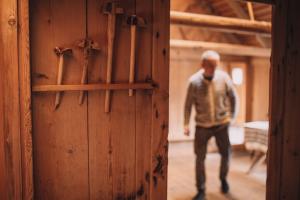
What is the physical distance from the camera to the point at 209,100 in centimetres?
288

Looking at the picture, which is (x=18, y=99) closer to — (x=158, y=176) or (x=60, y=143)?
(x=60, y=143)

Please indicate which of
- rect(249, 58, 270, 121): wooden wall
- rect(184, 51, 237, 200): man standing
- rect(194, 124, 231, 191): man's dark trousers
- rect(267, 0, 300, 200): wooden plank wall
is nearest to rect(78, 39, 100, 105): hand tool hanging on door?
rect(267, 0, 300, 200): wooden plank wall

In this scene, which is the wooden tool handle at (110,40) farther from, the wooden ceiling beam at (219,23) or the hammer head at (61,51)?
the wooden ceiling beam at (219,23)

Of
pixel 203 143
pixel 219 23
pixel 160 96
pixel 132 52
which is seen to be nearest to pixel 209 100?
pixel 203 143

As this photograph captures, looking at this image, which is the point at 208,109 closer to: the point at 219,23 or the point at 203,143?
the point at 203,143

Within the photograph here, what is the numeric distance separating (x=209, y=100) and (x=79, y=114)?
1.87 metres

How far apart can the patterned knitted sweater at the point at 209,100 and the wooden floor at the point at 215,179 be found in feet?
2.79

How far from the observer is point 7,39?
111cm

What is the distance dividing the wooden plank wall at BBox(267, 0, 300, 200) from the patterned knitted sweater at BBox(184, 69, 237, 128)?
1.07 m

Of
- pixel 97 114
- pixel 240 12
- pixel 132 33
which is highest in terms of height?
pixel 240 12

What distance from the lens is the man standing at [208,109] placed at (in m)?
2.86

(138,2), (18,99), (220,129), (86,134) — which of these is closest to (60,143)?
(86,134)

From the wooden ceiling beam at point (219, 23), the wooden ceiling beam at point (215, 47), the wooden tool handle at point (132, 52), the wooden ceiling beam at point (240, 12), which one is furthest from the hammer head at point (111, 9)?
the wooden ceiling beam at point (240, 12)

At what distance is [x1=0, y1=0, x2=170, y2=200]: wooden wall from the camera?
44.9 inches
